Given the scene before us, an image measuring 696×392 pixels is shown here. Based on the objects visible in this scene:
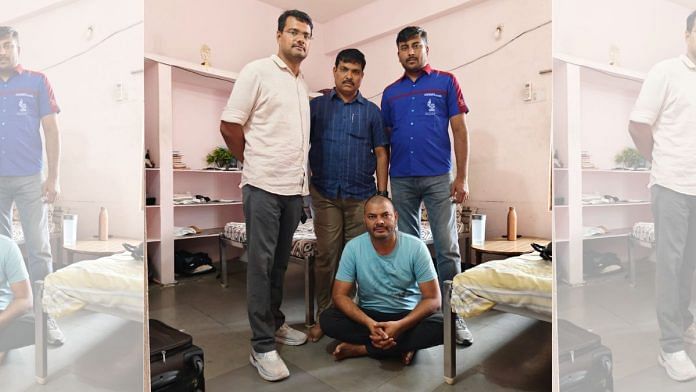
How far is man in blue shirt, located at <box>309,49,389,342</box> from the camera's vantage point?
4.61 ft

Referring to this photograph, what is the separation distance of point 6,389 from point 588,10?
40.5 inches

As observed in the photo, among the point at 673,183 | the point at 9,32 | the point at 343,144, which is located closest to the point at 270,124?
the point at 343,144

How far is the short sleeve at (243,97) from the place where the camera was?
1.13m

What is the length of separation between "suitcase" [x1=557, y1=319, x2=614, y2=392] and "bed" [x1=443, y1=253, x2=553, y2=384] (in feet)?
0.90

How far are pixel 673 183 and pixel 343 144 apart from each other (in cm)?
107

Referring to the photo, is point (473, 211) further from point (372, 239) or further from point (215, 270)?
point (215, 270)

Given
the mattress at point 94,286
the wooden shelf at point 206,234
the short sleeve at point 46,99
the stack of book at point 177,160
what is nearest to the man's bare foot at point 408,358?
the mattress at point 94,286

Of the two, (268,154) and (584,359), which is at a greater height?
(268,154)

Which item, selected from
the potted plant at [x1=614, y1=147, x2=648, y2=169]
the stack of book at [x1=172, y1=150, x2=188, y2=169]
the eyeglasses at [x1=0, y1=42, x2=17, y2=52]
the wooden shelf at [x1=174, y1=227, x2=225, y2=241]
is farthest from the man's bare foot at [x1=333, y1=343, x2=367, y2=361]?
the stack of book at [x1=172, y1=150, x2=188, y2=169]

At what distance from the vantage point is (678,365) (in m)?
0.47

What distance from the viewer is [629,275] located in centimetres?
49

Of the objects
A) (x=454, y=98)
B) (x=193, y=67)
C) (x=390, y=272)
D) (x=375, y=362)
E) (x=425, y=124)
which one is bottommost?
(x=375, y=362)

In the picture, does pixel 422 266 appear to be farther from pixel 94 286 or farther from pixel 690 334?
pixel 94 286

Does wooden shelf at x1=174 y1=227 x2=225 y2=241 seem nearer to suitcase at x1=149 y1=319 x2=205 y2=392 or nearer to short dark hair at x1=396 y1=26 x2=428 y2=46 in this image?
suitcase at x1=149 y1=319 x2=205 y2=392
